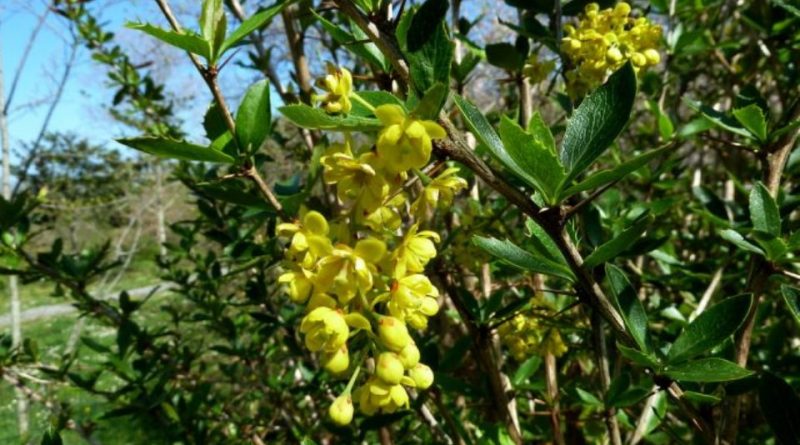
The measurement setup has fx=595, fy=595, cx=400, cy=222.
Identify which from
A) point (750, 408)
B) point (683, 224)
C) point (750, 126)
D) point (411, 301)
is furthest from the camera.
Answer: point (683, 224)

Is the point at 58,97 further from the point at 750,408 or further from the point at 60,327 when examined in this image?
the point at 60,327

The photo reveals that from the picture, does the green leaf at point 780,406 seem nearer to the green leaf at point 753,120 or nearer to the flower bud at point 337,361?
the green leaf at point 753,120

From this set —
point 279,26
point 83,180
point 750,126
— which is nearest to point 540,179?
A: point 750,126

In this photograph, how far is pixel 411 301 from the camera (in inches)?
29.3


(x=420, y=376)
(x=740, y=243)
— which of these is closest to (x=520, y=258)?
(x=420, y=376)

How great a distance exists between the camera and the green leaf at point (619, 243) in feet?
2.11

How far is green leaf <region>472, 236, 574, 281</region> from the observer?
2.40ft

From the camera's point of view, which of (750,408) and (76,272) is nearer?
(76,272)

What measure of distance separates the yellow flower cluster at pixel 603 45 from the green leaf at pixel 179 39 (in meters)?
0.77

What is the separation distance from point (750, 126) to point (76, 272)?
1.82 m

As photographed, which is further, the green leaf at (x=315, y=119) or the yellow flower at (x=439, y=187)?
the yellow flower at (x=439, y=187)

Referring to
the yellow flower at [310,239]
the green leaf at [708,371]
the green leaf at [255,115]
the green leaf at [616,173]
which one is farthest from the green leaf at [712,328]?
the green leaf at [255,115]

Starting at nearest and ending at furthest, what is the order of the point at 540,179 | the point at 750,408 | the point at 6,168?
the point at 540,179, the point at 750,408, the point at 6,168

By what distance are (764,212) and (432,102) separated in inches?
22.5
